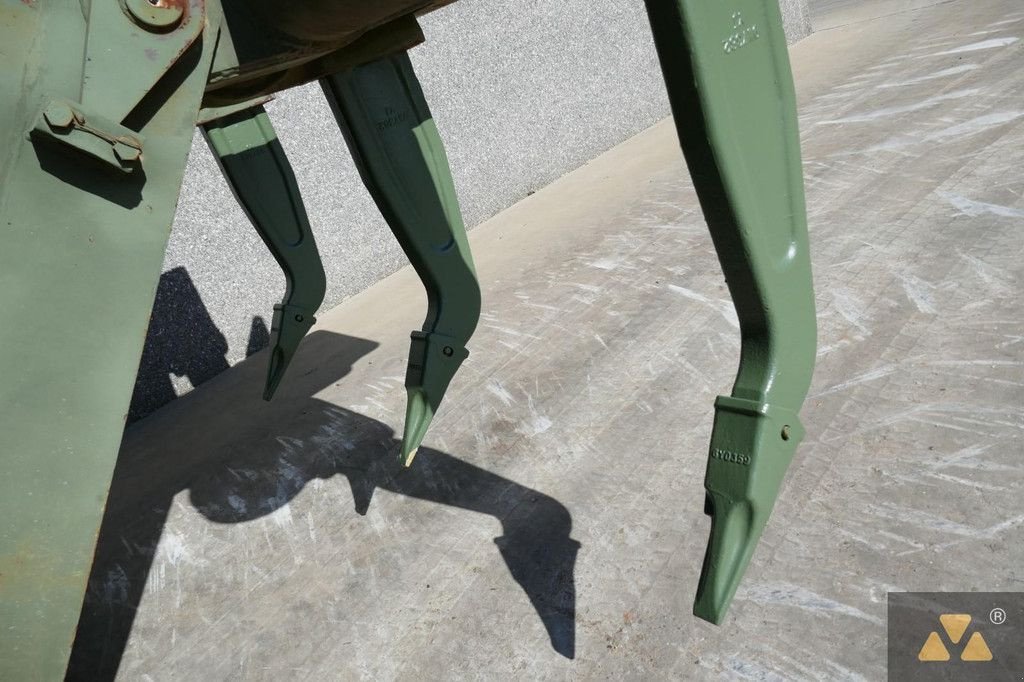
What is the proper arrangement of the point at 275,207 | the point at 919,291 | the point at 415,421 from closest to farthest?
the point at 415,421 < the point at 275,207 < the point at 919,291

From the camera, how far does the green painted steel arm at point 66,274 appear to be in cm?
136

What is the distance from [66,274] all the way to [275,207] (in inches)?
62.6

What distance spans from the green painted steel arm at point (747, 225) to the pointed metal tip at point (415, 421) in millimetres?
1128

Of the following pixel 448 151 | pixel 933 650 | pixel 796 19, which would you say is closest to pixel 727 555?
pixel 933 650

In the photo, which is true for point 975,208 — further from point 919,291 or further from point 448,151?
point 448,151

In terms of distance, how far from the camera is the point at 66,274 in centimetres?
141

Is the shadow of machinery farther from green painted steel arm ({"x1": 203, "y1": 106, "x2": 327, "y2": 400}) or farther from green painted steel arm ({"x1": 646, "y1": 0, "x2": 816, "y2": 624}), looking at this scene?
green painted steel arm ({"x1": 646, "y1": 0, "x2": 816, "y2": 624})

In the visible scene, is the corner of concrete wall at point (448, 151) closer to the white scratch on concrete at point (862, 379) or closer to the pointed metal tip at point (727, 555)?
the white scratch on concrete at point (862, 379)

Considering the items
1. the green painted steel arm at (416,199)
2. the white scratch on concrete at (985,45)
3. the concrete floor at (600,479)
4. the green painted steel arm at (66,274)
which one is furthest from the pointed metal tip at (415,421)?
the white scratch on concrete at (985,45)

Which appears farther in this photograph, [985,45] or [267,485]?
[985,45]

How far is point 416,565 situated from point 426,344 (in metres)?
0.62

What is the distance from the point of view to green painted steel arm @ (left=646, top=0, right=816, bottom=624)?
1.25 metres

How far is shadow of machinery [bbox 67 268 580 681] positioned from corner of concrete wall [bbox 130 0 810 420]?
48cm

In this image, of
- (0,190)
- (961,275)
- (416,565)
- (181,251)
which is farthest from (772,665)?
(181,251)
